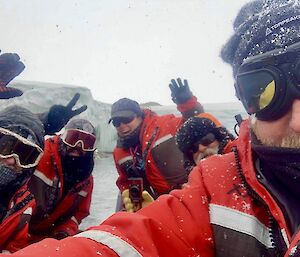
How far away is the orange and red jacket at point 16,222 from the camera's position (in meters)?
2.15

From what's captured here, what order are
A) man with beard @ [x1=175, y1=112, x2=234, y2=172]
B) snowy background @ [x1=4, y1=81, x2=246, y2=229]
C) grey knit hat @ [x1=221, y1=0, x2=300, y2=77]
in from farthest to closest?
snowy background @ [x1=4, y1=81, x2=246, y2=229]
man with beard @ [x1=175, y1=112, x2=234, y2=172]
grey knit hat @ [x1=221, y1=0, x2=300, y2=77]

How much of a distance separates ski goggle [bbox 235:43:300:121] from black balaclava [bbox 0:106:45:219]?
1.42m

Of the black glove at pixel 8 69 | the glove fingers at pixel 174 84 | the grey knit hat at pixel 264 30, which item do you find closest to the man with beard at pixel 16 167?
the black glove at pixel 8 69

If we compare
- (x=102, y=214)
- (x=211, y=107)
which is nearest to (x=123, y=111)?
(x=102, y=214)

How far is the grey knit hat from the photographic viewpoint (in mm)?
933

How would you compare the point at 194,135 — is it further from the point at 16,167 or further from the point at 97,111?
the point at 97,111

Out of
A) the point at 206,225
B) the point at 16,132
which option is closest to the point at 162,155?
the point at 16,132

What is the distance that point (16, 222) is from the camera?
7.23ft

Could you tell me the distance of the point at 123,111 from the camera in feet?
12.2

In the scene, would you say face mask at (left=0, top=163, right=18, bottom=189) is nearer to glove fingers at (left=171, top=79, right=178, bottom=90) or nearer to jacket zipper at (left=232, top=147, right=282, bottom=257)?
jacket zipper at (left=232, top=147, right=282, bottom=257)

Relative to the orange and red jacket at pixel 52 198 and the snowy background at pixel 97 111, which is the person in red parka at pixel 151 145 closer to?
the orange and red jacket at pixel 52 198

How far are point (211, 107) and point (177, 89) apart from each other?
12.7 meters

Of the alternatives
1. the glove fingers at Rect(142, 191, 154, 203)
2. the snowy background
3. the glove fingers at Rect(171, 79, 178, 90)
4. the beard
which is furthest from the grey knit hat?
the snowy background

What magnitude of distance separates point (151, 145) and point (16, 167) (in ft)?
5.59
